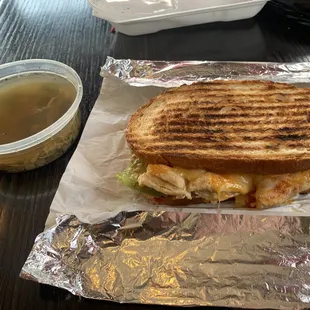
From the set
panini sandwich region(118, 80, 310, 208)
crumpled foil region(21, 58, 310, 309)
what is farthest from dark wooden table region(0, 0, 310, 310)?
panini sandwich region(118, 80, 310, 208)

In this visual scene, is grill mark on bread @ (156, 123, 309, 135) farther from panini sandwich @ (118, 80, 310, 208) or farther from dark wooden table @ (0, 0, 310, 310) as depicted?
dark wooden table @ (0, 0, 310, 310)

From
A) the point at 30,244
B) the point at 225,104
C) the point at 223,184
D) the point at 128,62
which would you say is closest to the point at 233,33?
the point at 128,62

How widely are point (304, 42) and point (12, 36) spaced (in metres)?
1.44

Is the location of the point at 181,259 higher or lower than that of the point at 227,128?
lower

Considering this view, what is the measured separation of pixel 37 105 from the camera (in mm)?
1484

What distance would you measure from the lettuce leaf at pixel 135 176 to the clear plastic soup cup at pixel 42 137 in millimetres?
247

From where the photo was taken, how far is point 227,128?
4.34ft

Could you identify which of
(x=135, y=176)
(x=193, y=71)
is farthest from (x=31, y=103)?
(x=193, y=71)

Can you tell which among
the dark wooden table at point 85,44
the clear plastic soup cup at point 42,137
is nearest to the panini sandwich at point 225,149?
the clear plastic soup cup at point 42,137

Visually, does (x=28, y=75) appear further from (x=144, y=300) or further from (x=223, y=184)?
(x=144, y=300)

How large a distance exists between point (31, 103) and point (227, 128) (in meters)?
0.67

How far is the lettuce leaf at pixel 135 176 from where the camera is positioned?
4.15ft

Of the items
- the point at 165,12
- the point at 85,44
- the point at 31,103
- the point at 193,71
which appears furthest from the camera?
the point at 85,44

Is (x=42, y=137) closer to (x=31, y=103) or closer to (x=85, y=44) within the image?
(x=31, y=103)
